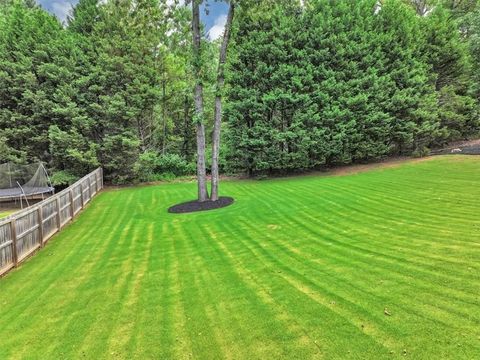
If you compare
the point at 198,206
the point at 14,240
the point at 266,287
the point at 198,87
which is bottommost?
the point at 266,287

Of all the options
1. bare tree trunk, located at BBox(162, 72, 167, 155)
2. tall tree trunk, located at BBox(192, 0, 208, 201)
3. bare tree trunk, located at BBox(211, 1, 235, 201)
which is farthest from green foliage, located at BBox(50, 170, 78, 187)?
bare tree trunk, located at BBox(211, 1, 235, 201)

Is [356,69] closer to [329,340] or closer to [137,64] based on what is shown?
[137,64]

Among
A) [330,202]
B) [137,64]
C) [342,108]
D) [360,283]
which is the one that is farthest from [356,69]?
[360,283]

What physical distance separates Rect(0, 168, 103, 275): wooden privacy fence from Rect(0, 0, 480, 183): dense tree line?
7.91m

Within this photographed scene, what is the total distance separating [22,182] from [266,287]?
1790 cm

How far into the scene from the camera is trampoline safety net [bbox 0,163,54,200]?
587 inches

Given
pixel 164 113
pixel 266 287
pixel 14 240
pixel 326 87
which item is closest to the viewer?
pixel 266 287

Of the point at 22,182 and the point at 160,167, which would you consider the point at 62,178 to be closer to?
the point at 22,182

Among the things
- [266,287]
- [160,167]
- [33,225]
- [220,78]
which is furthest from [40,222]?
[160,167]

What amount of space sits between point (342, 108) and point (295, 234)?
1247 cm

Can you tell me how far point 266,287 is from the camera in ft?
14.9

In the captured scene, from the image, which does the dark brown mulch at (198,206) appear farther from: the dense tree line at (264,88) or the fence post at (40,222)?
the dense tree line at (264,88)

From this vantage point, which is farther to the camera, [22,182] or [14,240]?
[22,182]

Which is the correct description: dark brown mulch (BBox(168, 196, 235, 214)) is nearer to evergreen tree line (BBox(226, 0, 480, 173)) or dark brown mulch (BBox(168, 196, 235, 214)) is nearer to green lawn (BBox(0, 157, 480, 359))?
green lawn (BBox(0, 157, 480, 359))
